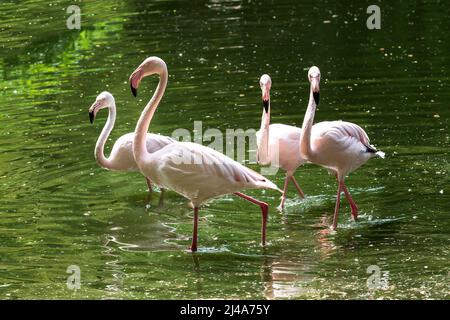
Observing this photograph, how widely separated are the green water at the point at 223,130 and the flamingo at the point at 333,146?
1.25 feet

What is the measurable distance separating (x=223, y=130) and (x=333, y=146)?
2.67m

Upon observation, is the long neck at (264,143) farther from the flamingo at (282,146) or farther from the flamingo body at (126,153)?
the flamingo body at (126,153)

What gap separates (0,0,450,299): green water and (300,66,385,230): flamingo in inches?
15.0

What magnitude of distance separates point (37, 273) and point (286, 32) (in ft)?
29.0

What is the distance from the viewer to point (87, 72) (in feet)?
45.1

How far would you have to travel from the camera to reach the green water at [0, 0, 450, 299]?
23.7 feet

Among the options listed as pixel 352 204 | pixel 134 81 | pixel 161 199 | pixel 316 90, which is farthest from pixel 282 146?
pixel 134 81

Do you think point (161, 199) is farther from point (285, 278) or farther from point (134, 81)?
point (285, 278)

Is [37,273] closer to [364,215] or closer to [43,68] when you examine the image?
[364,215]

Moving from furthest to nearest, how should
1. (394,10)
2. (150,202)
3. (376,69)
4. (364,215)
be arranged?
(394,10), (376,69), (150,202), (364,215)

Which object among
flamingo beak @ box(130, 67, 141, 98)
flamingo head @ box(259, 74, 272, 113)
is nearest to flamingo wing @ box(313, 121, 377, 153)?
flamingo head @ box(259, 74, 272, 113)

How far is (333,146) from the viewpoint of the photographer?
27.0 feet
